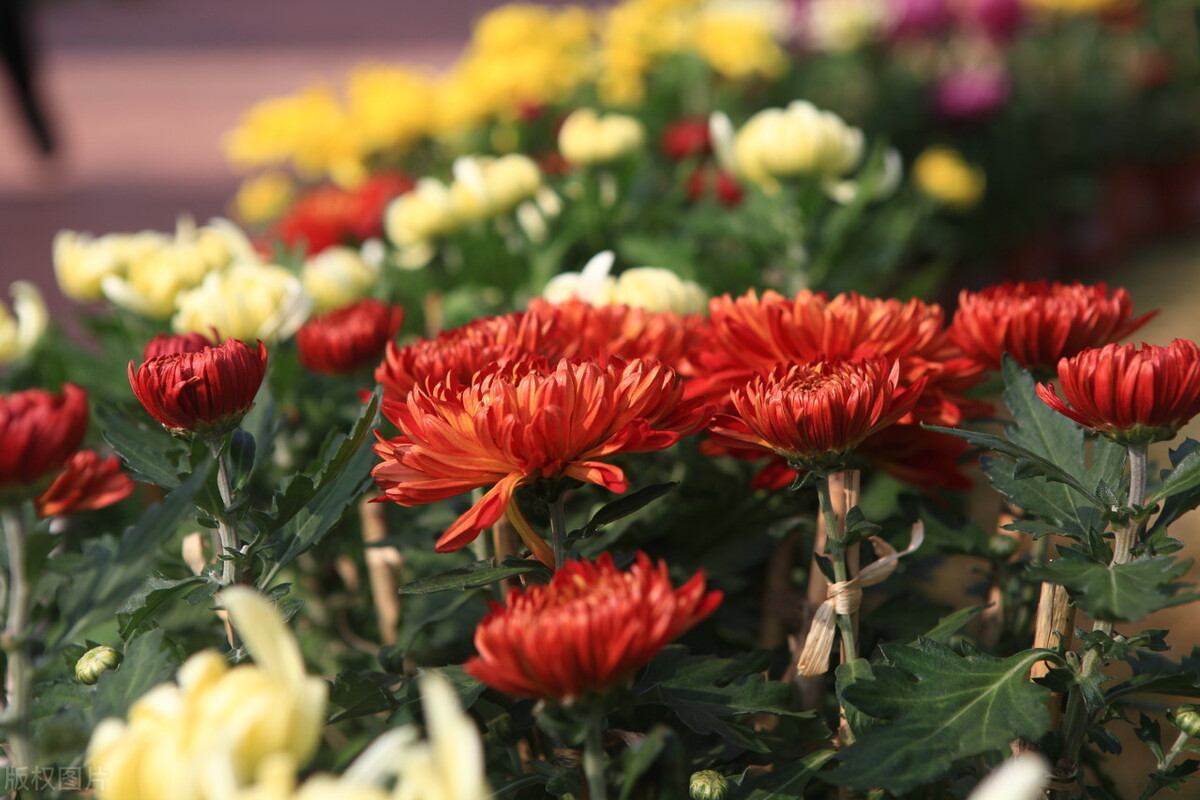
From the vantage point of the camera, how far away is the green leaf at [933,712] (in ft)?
2.39

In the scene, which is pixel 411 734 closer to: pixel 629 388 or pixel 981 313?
pixel 629 388

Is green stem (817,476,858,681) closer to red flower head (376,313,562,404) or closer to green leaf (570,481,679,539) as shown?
green leaf (570,481,679,539)

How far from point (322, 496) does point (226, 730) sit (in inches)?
14.2

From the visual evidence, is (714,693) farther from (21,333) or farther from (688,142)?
(688,142)

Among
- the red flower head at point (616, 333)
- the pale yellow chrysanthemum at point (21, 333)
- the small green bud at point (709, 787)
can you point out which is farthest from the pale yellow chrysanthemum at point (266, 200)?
the small green bud at point (709, 787)

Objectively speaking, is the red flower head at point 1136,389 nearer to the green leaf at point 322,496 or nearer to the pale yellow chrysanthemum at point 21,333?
the green leaf at point 322,496

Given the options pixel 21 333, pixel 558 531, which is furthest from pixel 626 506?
pixel 21 333

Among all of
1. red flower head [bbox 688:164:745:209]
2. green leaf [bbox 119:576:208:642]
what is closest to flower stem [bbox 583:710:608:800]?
green leaf [bbox 119:576:208:642]

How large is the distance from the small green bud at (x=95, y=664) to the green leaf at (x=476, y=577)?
23cm

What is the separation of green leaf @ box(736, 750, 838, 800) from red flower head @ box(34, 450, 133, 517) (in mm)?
580

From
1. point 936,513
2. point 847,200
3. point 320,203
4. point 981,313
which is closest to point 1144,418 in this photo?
point 981,313

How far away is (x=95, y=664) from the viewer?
84cm

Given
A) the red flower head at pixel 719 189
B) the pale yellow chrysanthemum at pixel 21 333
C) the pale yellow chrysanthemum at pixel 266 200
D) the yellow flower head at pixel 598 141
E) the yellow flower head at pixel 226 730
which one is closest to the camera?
the yellow flower head at pixel 226 730

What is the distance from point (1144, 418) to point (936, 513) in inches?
12.9
